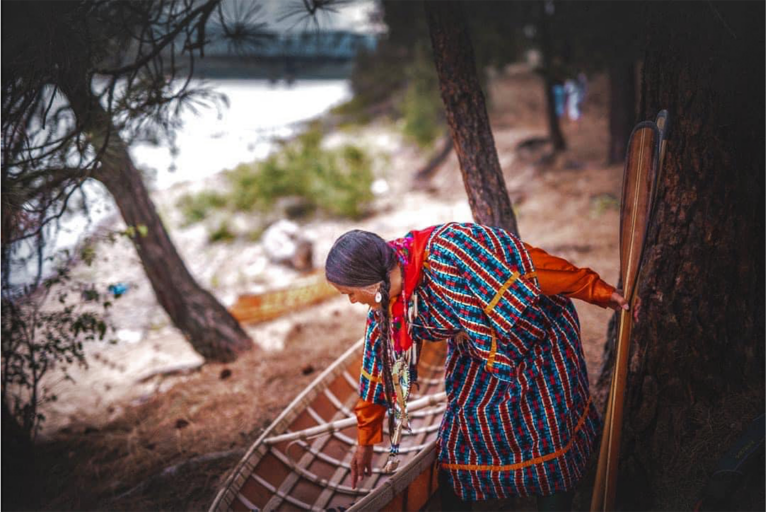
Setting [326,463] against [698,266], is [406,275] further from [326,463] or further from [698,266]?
[326,463]

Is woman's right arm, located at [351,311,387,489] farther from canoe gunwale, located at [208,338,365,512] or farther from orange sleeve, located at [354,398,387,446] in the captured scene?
canoe gunwale, located at [208,338,365,512]

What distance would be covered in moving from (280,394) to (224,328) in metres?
1.22

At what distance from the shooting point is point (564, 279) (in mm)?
1625

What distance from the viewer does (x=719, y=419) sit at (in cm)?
215

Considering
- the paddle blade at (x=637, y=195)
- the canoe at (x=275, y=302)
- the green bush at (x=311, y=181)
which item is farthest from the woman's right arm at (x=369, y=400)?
the green bush at (x=311, y=181)

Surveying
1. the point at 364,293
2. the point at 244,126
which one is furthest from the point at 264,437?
the point at 244,126

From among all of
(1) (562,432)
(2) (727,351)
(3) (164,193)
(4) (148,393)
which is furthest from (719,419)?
(3) (164,193)

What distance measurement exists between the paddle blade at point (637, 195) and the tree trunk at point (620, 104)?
208 inches

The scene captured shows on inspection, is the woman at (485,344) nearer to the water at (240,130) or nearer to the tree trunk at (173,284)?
the tree trunk at (173,284)

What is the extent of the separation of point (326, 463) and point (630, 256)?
5.71 feet

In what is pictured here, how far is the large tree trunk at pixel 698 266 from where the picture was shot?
200 cm

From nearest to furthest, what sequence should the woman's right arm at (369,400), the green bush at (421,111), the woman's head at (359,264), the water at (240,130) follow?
the woman's head at (359,264), the woman's right arm at (369,400), the water at (240,130), the green bush at (421,111)

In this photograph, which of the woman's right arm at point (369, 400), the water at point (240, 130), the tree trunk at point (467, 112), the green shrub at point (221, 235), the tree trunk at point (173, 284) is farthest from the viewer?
the green shrub at point (221, 235)

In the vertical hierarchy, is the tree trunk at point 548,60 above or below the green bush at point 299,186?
above
